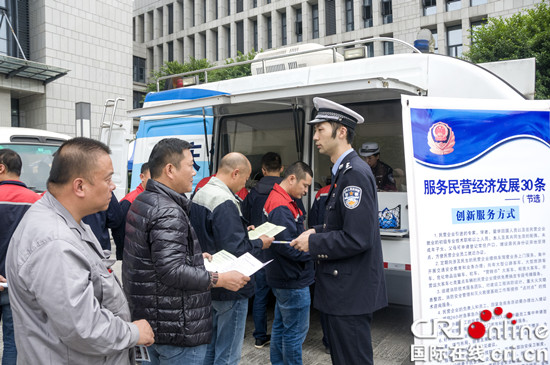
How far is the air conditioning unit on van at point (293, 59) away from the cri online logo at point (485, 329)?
3.52m

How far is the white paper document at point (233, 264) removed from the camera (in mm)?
2443

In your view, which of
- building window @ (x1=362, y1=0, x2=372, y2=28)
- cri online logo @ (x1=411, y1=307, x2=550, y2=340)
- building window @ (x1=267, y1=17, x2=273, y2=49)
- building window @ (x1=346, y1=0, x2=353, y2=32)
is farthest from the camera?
building window @ (x1=267, y1=17, x2=273, y2=49)

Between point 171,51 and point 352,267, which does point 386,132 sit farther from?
point 171,51

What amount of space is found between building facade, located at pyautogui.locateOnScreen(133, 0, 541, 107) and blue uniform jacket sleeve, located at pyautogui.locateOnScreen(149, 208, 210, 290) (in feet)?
74.2

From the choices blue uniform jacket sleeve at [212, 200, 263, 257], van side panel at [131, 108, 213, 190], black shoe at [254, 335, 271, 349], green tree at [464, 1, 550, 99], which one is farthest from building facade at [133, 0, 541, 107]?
blue uniform jacket sleeve at [212, 200, 263, 257]

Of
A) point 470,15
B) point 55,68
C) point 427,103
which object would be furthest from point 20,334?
point 470,15

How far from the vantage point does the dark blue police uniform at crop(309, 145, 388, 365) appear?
248cm

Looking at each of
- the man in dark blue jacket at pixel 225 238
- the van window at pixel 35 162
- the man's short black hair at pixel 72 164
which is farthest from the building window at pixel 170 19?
the man's short black hair at pixel 72 164

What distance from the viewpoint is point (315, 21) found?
34312 millimetres

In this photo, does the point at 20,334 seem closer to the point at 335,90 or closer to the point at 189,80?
the point at 335,90

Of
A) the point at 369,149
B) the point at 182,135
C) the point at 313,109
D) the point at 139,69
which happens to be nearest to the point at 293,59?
the point at 313,109

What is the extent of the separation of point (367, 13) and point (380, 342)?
30704 mm

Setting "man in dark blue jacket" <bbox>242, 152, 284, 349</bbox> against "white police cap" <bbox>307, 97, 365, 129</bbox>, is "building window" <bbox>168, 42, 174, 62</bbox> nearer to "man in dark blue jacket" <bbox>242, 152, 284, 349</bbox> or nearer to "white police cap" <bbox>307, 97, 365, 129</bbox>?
"man in dark blue jacket" <bbox>242, 152, 284, 349</bbox>

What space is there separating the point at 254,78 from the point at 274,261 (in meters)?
2.65
